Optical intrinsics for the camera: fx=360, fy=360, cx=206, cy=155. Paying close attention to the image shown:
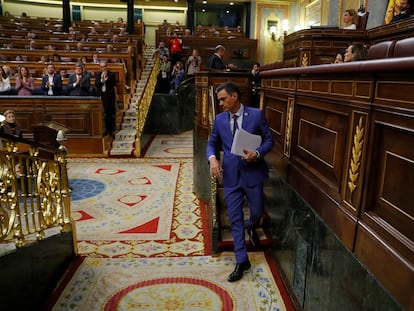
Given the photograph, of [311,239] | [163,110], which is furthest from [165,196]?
[163,110]

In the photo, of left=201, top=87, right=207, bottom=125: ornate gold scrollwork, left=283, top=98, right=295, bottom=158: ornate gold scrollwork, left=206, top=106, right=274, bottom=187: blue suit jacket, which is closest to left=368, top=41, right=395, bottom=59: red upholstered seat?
left=283, top=98, right=295, bottom=158: ornate gold scrollwork

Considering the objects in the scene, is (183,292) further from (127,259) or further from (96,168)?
(96,168)

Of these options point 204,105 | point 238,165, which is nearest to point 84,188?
point 204,105

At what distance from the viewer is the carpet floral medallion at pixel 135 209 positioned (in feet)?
11.3

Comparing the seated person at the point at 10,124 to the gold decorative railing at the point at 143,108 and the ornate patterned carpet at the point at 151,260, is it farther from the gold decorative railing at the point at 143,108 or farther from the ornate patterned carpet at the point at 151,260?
the gold decorative railing at the point at 143,108

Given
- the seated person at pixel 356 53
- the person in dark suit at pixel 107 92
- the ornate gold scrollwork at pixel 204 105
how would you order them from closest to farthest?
the seated person at pixel 356 53, the ornate gold scrollwork at pixel 204 105, the person in dark suit at pixel 107 92

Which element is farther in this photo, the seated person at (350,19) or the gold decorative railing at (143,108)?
the gold decorative railing at (143,108)

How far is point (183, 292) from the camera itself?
266 centimetres

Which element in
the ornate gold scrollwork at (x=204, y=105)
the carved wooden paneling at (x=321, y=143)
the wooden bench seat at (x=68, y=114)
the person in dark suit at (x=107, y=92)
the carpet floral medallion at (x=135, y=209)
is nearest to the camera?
the carved wooden paneling at (x=321, y=143)

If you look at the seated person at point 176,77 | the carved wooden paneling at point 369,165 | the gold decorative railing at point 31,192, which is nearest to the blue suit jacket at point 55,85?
the seated person at point 176,77

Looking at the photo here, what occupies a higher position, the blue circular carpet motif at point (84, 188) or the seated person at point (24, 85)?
the seated person at point (24, 85)

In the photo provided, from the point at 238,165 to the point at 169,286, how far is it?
1.06 meters

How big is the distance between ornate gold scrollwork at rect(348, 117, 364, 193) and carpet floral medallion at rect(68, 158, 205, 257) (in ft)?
6.28

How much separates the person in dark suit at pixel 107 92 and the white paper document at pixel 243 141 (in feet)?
17.8
